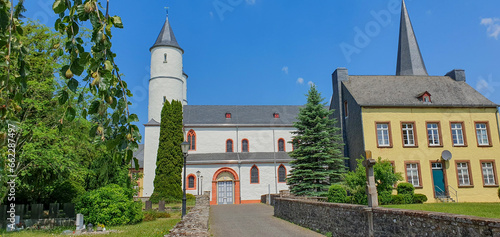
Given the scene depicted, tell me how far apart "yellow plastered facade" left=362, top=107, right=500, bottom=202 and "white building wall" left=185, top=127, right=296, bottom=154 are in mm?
15072

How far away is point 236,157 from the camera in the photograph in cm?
3722

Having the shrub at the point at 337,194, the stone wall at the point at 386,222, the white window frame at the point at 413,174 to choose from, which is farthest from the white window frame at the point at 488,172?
the stone wall at the point at 386,222

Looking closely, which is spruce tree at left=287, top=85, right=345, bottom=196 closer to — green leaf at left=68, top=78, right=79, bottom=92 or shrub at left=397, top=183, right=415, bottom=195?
shrub at left=397, top=183, right=415, bottom=195

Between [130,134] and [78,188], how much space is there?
23.1 m

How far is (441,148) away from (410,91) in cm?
484

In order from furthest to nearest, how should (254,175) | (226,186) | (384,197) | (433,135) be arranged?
(254,175), (226,186), (433,135), (384,197)

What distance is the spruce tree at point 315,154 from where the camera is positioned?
2394 cm

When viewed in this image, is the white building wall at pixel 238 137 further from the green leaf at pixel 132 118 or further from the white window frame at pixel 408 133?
the green leaf at pixel 132 118

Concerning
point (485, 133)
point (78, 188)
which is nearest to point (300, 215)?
point (78, 188)

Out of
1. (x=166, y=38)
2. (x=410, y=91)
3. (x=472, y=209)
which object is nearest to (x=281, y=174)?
(x=410, y=91)

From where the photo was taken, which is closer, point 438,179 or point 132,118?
point 132,118

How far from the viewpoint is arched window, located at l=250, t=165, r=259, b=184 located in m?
36.2

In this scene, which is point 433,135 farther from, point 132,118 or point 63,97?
point 63,97

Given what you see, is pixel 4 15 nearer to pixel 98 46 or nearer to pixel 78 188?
pixel 98 46
